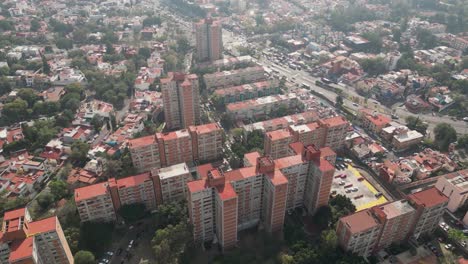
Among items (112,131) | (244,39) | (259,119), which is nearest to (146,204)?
(112,131)

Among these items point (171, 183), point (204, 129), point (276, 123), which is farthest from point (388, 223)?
point (204, 129)

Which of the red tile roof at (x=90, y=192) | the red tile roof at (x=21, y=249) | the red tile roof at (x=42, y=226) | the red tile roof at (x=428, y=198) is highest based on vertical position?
the red tile roof at (x=21, y=249)

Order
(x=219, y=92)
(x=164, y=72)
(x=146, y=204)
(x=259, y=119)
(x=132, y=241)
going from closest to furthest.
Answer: (x=132, y=241) → (x=146, y=204) → (x=259, y=119) → (x=219, y=92) → (x=164, y=72)

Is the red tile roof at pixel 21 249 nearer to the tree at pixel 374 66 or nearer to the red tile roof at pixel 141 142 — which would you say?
the red tile roof at pixel 141 142

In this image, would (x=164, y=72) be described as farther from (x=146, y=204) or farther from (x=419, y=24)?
(x=419, y=24)

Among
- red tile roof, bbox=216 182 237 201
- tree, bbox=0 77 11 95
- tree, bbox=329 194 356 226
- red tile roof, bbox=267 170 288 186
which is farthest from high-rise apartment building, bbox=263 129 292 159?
tree, bbox=0 77 11 95

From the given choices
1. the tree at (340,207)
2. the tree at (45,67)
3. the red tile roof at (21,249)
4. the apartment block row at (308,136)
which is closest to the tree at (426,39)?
the apartment block row at (308,136)

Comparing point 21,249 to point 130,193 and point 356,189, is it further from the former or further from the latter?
point 356,189
